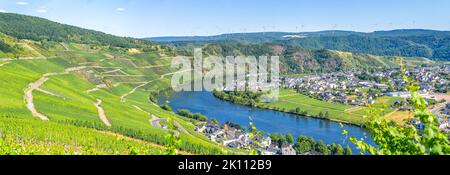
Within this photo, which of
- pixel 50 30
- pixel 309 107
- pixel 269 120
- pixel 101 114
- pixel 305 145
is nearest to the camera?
pixel 305 145

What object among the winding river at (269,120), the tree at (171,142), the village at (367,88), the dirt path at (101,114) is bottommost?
the winding river at (269,120)

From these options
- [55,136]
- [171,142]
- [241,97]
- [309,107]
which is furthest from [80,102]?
[171,142]

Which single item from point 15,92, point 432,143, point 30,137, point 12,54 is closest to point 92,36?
point 12,54

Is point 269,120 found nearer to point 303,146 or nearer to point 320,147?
point 303,146

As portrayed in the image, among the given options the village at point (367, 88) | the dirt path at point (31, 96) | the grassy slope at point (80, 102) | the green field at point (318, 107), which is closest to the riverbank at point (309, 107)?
the green field at point (318, 107)

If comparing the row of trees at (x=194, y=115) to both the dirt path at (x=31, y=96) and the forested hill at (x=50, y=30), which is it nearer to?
the dirt path at (x=31, y=96)

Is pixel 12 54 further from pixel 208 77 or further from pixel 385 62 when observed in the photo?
pixel 385 62
